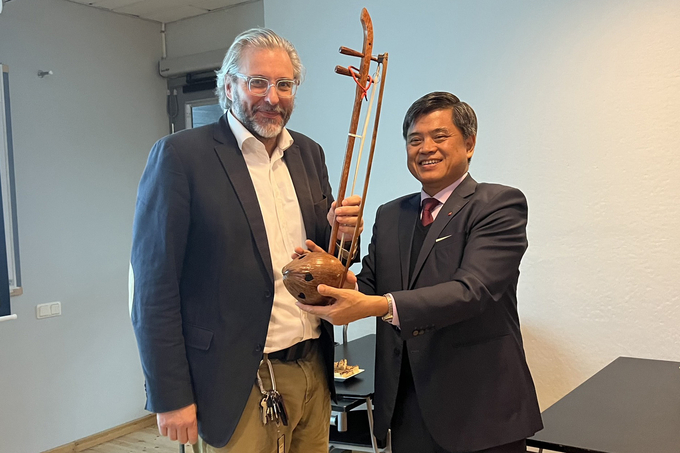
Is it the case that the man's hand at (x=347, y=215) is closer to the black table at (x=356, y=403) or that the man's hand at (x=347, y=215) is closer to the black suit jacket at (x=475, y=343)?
the black suit jacket at (x=475, y=343)

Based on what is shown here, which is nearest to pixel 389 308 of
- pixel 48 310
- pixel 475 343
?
pixel 475 343

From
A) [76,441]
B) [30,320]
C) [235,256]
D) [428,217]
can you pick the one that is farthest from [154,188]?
[76,441]

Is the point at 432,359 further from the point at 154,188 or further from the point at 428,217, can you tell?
the point at 154,188

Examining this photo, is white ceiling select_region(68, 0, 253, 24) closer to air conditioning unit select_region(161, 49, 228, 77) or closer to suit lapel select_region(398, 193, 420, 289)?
air conditioning unit select_region(161, 49, 228, 77)

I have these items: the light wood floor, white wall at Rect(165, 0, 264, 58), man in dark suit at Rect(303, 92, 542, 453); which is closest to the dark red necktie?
man in dark suit at Rect(303, 92, 542, 453)

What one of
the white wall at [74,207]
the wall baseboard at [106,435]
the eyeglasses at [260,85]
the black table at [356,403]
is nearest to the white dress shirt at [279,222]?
the eyeglasses at [260,85]

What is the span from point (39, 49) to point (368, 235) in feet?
7.53

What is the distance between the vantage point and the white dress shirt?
151cm

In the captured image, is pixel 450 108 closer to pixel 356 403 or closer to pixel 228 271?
pixel 228 271

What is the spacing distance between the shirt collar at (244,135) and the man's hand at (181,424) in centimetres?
67

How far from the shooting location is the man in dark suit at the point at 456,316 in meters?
1.50

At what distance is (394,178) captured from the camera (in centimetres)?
331

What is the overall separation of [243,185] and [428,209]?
516 mm

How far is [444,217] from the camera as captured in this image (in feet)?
5.18
